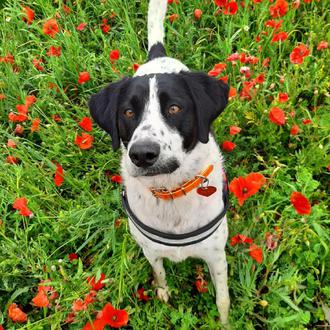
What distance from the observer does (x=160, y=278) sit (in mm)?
2693

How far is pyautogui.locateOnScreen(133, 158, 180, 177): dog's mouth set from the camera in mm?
1888

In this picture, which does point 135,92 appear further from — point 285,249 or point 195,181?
point 285,249

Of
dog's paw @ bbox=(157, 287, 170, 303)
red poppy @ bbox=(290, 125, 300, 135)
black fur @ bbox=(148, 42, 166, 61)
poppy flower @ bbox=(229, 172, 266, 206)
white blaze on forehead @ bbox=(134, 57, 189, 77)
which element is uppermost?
white blaze on forehead @ bbox=(134, 57, 189, 77)

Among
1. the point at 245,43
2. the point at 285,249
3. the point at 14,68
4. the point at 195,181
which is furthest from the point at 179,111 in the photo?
the point at 14,68

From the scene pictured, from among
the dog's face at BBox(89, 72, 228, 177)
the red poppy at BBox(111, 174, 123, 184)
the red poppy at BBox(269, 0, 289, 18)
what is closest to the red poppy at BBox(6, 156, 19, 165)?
the red poppy at BBox(111, 174, 123, 184)

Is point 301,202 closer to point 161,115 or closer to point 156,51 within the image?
point 161,115

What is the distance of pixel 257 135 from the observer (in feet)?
10.3

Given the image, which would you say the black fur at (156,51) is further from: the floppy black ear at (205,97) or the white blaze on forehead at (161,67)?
the floppy black ear at (205,97)

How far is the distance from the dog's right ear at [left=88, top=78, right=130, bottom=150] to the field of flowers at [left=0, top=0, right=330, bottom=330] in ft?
1.93

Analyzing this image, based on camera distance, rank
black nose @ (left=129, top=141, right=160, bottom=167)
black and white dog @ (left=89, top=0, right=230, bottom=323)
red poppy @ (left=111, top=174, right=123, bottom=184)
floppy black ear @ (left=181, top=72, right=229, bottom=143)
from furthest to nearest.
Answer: red poppy @ (left=111, top=174, right=123, bottom=184) → floppy black ear @ (left=181, top=72, right=229, bottom=143) → black and white dog @ (left=89, top=0, right=230, bottom=323) → black nose @ (left=129, top=141, right=160, bottom=167)

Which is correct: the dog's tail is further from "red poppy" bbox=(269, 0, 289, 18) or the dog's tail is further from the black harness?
the black harness

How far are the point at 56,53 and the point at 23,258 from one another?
1669 mm

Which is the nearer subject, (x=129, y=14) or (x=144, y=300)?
(x=144, y=300)

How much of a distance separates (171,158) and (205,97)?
0.39m
